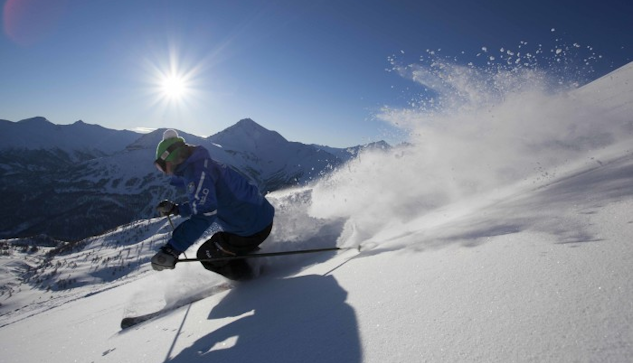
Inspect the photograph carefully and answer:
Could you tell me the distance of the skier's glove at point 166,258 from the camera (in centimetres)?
388

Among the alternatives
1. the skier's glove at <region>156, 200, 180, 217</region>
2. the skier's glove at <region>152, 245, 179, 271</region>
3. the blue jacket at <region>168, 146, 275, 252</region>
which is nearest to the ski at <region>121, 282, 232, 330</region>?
the skier's glove at <region>152, 245, 179, 271</region>

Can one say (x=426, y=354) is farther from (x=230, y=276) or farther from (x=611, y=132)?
(x=611, y=132)

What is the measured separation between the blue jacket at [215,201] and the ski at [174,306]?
99cm

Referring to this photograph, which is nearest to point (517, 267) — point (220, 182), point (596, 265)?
point (596, 265)

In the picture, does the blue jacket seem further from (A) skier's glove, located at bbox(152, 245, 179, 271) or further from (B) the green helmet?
(B) the green helmet

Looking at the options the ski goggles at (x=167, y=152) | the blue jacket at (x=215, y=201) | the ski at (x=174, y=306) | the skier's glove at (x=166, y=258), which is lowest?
the ski at (x=174, y=306)

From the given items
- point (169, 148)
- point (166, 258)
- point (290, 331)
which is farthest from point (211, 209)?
point (290, 331)

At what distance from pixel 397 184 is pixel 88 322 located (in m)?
6.97

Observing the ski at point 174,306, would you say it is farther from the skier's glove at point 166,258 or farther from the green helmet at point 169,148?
the green helmet at point 169,148

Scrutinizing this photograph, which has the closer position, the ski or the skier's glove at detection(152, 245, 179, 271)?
the skier's glove at detection(152, 245, 179, 271)

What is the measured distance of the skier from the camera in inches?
154

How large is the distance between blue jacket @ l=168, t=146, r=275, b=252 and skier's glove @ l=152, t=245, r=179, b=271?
0.07 m

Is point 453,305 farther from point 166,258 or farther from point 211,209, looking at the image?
point 166,258

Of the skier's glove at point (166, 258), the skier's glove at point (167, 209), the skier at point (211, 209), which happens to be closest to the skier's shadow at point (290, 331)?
the skier's glove at point (166, 258)
